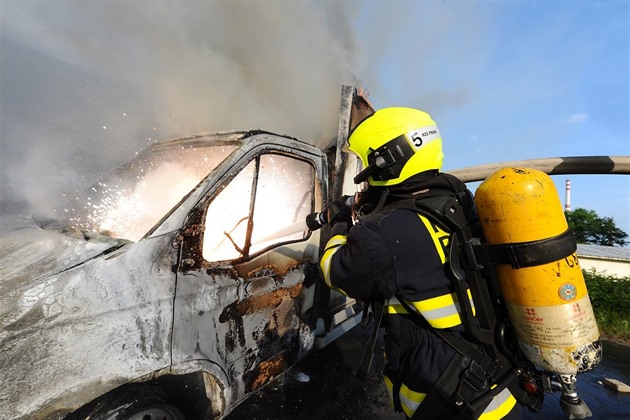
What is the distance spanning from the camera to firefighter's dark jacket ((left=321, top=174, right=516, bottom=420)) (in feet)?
4.34

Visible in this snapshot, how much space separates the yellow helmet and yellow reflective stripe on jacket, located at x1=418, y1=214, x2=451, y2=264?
0.86 feet

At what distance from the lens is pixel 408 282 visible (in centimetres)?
133

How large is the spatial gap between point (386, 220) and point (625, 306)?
726 cm

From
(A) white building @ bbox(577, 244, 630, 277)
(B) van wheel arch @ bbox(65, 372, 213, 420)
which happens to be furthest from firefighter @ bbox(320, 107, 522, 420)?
(A) white building @ bbox(577, 244, 630, 277)

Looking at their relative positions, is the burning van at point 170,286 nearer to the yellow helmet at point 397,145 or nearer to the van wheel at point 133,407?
the van wheel at point 133,407

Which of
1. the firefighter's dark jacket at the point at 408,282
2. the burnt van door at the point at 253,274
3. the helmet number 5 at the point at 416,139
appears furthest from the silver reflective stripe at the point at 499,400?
the burnt van door at the point at 253,274

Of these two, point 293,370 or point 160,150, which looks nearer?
point 160,150

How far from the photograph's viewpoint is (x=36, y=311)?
1303mm

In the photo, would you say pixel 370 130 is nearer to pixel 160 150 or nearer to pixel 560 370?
pixel 560 370

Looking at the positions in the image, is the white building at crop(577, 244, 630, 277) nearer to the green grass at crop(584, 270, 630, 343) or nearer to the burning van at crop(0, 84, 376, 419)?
the green grass at crop(584, 270, 630, 343)

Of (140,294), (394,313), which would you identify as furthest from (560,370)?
(140,294)

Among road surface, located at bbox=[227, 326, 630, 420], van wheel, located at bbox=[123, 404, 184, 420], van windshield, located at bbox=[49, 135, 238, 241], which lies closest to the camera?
van wheel, located at bbox=[123, 404, 184, 420]

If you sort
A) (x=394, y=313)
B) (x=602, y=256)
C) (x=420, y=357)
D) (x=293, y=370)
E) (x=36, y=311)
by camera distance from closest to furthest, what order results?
(x=36, y=311), (x=420, y=357), (x=394, y=313), (x=293, y=370), (x=602, y=256)

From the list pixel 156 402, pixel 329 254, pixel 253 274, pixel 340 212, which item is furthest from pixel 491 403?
pixel 156 402
